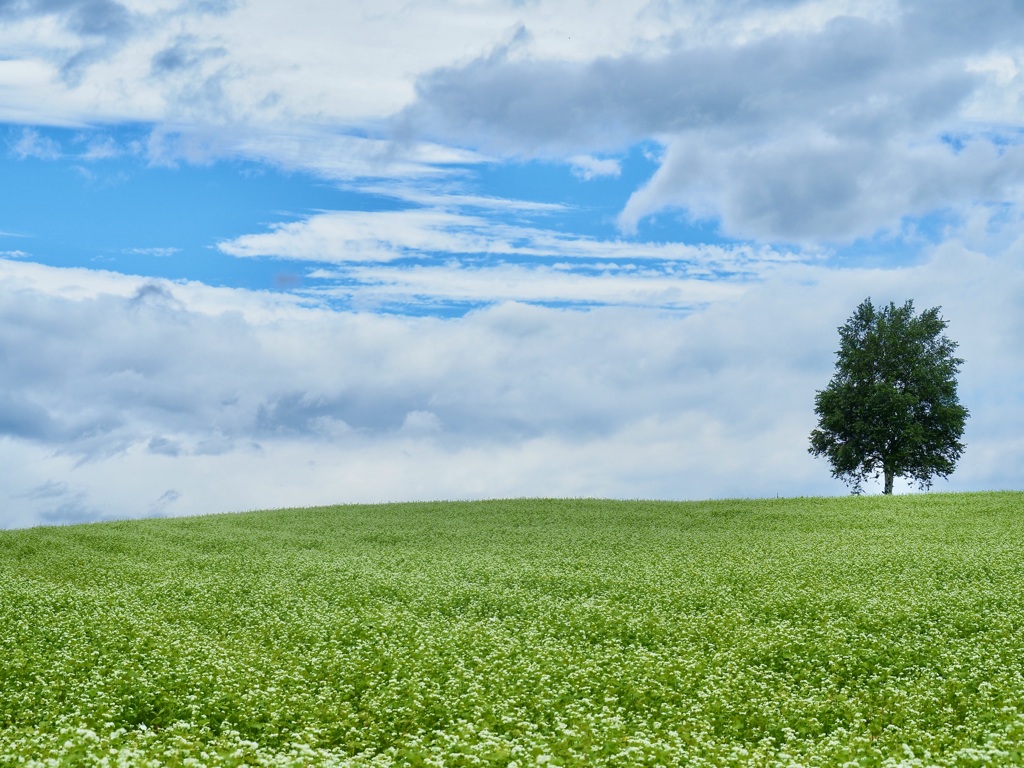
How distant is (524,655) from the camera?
22016mm

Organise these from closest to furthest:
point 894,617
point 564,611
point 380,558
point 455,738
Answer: point 455,738 → point 894,617 → point 564,611 → point 380,558

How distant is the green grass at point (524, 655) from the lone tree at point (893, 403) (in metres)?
25.6

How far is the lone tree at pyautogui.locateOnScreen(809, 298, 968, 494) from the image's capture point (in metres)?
66.3

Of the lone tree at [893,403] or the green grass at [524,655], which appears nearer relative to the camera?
the green grass at [524,655]

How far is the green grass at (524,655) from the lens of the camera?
53.1 ft

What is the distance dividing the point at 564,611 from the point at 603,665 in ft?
18.1

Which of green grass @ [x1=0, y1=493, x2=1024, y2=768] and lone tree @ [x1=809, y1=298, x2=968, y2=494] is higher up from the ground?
lone tree @ [x1=809, y1=298, x2=968, y2=494]

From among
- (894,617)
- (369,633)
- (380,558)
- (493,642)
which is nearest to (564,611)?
(493,642)

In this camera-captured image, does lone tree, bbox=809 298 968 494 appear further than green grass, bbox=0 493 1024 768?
Yes

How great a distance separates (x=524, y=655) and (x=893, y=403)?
5227 centimetres

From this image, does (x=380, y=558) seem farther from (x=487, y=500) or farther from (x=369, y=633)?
(x=487, y=500)

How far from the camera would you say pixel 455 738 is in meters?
15.9

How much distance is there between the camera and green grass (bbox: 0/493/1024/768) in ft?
53.1

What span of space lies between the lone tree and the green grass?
2558cm
